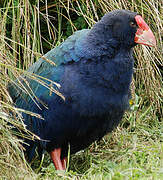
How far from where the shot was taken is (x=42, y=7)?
466cm

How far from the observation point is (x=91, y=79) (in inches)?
136

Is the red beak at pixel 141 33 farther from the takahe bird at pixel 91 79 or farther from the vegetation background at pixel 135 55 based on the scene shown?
the vegetation background at pixel 135 55

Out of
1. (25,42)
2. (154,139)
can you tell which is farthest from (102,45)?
(154,139)

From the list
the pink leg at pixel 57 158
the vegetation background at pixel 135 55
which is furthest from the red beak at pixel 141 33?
the pink leg at pixel 57 158

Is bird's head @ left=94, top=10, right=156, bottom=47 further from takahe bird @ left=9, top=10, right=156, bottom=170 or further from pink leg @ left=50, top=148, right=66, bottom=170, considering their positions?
pink leg @ left=50, top=148, right=66, bottom=170

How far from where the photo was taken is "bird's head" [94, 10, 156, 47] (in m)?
3.48

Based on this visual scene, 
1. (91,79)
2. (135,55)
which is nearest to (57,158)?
(91,79)

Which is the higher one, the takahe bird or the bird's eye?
the bird's eye

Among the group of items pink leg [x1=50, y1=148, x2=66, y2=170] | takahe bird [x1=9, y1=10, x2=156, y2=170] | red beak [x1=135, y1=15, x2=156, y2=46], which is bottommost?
pink leg [x1=50, y1=148, x2=66, y2=170]

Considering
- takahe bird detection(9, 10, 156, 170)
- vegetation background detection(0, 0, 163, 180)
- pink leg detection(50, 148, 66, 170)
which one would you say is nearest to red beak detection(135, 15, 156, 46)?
takahe bird detection(9, 10, 156, 170)

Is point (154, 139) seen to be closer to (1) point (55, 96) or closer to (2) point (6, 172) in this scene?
(1) point (55, 96)

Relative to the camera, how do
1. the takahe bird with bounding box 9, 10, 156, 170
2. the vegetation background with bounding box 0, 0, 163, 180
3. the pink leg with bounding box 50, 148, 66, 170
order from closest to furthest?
the takahe bird with bounding box 9, 10, 156, 170
the pink leg with bounding box 50, 148, 66, 170
the vegetation background with bounding box 0, 0, 163, 180

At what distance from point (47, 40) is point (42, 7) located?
0.34 m

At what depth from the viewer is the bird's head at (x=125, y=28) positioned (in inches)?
137
